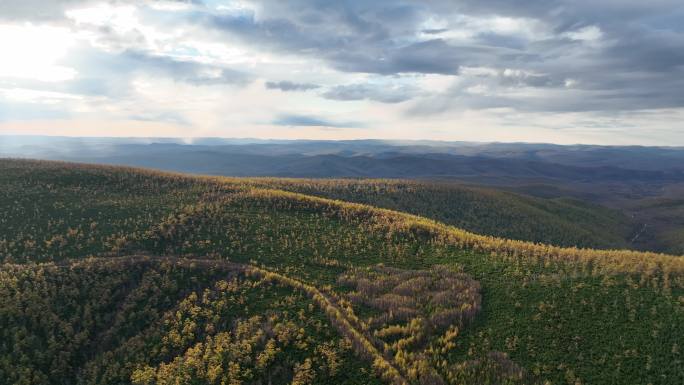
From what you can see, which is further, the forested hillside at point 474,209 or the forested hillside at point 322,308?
the forested hillside at point 474,209

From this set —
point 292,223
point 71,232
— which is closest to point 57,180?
point 71,232

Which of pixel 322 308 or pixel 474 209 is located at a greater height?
pixel 322 308

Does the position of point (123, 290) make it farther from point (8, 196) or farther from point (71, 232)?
point (8, 196)

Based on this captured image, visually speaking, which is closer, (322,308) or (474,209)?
(322,308)

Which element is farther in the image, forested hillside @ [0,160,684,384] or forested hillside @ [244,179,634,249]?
forested hillside @ [244,179,634,249]
